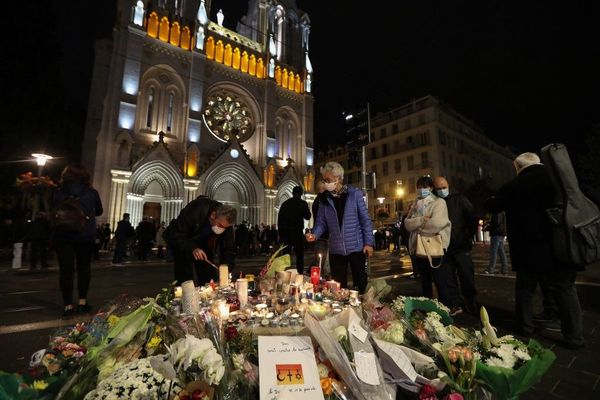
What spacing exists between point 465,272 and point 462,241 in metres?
0.43

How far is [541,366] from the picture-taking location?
4.49 feet

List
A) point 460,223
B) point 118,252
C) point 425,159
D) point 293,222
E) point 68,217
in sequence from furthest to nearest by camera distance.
Answer: point 425,159 → point 118,252 → point 293,222 → point 460,223 → point 68,217

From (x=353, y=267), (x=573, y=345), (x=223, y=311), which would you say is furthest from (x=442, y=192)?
(x=223, y=311)

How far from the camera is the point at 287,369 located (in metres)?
1.29

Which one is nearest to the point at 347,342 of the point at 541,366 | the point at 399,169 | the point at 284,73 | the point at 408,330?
the point at 408,330

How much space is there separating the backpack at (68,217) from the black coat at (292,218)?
3.23 meters

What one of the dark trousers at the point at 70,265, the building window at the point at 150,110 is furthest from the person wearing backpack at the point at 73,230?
the building window at the point at 150,110

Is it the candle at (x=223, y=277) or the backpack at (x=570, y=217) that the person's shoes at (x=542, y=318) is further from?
the candle at (x=223, y=277)

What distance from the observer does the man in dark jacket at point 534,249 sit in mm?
2854

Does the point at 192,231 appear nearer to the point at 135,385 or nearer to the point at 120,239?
the point at 135,385

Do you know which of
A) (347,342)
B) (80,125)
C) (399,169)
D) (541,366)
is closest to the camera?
(541,366)

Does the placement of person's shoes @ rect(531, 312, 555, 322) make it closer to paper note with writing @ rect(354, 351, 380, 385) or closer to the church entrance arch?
paper note with writing @ rect(354, 351, 380, 385)

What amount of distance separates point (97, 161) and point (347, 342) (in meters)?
20.7

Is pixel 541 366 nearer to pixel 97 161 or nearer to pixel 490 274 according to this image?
pixel 490 274
